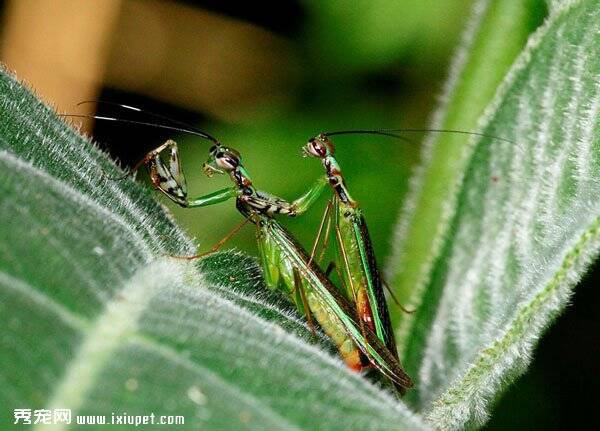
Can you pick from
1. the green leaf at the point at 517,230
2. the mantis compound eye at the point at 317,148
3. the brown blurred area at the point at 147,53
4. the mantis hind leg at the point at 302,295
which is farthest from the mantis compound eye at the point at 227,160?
the brown blurred area at the point at 147,53

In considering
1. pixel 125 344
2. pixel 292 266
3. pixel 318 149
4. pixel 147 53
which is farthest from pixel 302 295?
pixel 147 53

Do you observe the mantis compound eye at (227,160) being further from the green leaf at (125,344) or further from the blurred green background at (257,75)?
the green leaf at (125,344)

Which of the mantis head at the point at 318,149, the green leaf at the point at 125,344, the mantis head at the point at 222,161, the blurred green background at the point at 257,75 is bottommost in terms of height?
the blurred green background at the point at 257,75

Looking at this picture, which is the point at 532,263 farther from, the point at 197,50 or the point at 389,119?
the point at 197,50

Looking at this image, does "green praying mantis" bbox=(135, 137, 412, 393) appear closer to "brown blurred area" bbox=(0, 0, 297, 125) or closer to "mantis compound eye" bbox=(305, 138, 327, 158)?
"mantis compound eye" bbox=(305, 138, 327, 158)

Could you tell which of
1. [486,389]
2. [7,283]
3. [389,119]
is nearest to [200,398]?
[7,283]

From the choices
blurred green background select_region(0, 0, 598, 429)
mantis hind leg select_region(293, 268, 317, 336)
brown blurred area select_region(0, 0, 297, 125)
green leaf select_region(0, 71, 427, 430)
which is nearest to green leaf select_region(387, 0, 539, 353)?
mantis hind leg select_region(293, 268, 317, 336)
